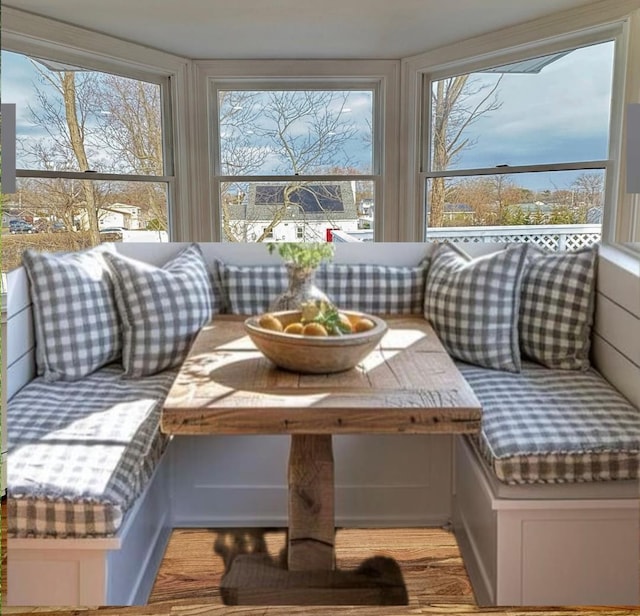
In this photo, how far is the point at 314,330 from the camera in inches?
52.5

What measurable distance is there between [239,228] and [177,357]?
274 millimetres

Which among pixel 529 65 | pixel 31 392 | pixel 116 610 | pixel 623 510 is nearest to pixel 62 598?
pixel 116 610

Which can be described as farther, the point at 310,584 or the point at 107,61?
the point at 310,584

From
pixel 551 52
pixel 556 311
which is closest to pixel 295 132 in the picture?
pixel 551 52

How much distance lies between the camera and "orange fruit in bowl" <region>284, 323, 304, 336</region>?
4.38 feet

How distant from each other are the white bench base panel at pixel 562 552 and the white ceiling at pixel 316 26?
2.75 ft

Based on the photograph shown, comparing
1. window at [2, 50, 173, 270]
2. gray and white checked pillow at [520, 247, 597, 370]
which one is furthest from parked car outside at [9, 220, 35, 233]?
gray and white checked pillow at [520, 247, 597, 370]

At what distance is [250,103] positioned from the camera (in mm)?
1316

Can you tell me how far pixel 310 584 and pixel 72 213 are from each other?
0.81m

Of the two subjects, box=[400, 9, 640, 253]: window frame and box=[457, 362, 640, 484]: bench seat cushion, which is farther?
box=[457, 362, 640, 484]: bench seat cushion

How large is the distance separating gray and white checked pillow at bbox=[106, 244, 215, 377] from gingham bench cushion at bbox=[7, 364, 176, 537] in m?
0.04

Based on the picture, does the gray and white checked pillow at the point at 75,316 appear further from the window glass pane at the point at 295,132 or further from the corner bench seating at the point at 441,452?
the window glass pane at the point at 295,132

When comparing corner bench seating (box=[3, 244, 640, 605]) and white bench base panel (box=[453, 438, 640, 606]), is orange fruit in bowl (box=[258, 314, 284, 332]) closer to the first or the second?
corner bench seating (box=[3, 244, 640, 605])

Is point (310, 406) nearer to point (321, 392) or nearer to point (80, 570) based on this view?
point (321, 392)
